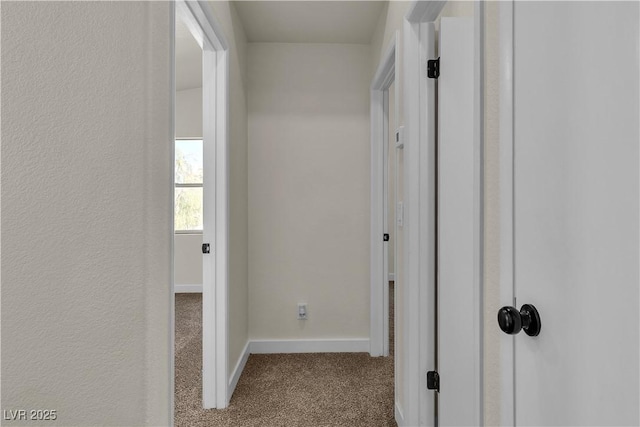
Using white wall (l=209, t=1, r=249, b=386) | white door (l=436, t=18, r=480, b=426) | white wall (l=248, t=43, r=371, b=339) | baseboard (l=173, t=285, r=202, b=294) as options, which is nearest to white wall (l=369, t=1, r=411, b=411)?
white door (l=436, t=18, r=480, b=426)

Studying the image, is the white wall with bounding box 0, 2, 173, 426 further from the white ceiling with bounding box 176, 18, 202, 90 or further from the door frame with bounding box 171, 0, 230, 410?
the white ceiling with bounding box 176, 18, 202, 90

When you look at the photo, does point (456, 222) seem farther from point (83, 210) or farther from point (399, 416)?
point (83, 210)

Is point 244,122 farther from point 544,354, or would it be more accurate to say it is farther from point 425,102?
point 544,354

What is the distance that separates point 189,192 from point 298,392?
3.56 metres

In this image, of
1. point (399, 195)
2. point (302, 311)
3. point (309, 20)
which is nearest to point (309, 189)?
point (302, 311)

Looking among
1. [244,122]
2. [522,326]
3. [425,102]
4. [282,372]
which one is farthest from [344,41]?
[522,326]

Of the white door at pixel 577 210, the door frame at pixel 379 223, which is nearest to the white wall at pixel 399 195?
the door frame at pixel 379 223

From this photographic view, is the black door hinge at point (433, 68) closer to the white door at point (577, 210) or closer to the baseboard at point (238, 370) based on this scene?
the white door at point (577, 210)

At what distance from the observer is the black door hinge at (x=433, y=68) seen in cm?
167

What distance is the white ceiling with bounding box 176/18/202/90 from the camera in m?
3.34

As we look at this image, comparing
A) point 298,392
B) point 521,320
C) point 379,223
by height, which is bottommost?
point 298,392

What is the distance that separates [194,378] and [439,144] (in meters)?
2.16

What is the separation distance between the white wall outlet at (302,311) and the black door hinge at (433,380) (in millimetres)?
1449

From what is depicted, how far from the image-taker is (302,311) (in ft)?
9.89
